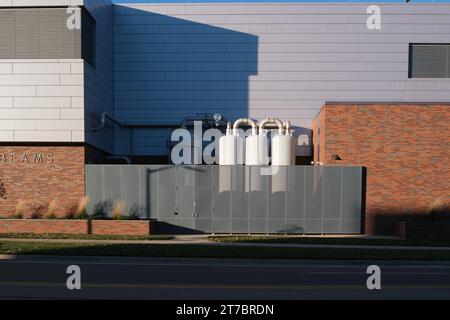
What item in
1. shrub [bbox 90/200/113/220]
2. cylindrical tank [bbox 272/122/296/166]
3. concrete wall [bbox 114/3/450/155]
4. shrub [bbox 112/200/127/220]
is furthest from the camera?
concrete wall [bbox 114/3/450/155]

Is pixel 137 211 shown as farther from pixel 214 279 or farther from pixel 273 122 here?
pixel 214 279

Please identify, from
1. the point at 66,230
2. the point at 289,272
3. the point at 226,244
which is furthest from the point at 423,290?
the point at 66,230

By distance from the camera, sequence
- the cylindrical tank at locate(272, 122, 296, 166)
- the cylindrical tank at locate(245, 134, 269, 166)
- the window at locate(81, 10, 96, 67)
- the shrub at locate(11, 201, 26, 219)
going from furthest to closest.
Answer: the cylindrical tank at locate(245, 134, 269, 166) → the cylindrical tank at locate(272, 122, 296, 166) → the window at locate(81, 10, 96, 67) → the shrub at locate(11, 201, 26, 219)

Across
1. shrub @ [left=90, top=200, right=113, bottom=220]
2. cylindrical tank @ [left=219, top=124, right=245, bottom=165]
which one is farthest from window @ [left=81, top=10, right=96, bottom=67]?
cylindrical tank @ [left=219, top=124, right=245, bottom=165]

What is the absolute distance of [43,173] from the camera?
17.2m

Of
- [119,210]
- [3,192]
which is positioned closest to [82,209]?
[119,210]

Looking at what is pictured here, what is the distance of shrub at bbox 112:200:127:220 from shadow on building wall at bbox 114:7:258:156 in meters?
5.99

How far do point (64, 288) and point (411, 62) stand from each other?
22.1 m

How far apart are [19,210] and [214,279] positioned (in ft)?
39.9

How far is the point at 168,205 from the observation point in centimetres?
1708

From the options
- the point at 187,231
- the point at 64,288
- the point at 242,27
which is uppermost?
the point at 242,27

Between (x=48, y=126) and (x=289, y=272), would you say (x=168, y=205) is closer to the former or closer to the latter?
(x=48, y=126)

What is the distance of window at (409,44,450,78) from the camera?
21984mm

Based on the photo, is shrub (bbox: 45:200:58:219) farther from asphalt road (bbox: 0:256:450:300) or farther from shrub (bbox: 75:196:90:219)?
asphalt road (bbox: 0:256:450:300)
